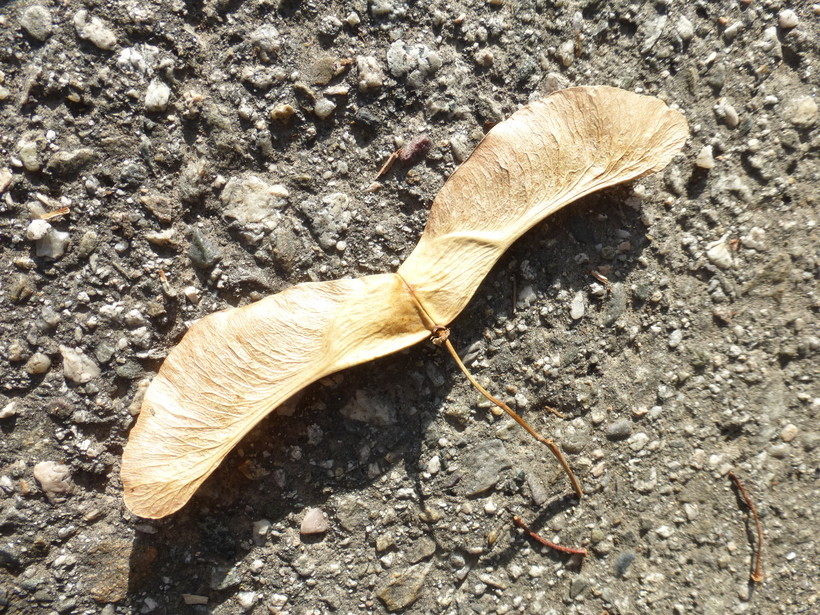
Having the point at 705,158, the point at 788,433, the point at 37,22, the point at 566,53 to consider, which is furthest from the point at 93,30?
the point at 788,433

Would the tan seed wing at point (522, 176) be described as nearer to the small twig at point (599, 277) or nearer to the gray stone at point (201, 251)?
the small twig at point (599, 277)

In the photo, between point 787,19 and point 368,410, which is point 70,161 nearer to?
point 368,410

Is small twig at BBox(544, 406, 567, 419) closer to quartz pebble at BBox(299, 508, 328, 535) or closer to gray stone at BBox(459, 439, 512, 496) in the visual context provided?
gray stone at BBox(459, 439, 512, 496)

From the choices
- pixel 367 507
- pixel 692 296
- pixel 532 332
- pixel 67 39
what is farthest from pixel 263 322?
pixel 692 296

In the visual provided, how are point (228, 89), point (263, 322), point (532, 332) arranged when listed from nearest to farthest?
point (263, 322), point (228, 89), point (532, 332)

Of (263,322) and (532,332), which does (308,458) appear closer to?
(263,322)

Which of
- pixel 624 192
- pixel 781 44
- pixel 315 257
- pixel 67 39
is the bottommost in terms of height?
pixel 624 192

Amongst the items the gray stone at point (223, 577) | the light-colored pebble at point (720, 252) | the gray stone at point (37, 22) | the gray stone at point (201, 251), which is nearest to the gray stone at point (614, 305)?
the light-colored pebble at point (720, 252)
